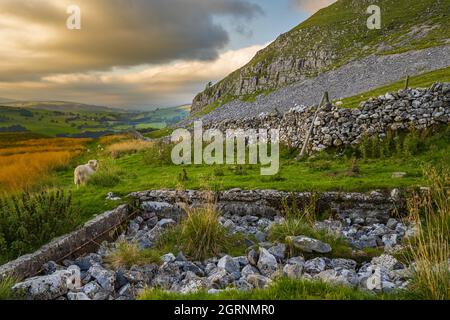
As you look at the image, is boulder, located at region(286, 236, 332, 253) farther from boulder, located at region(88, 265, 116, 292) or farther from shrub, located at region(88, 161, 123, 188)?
shrub, located at region(88, 161, 123, 188)

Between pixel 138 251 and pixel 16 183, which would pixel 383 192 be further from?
pixel 16 183

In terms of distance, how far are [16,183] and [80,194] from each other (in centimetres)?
346

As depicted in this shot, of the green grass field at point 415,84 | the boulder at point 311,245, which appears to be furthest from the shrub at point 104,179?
the green grass field at point 415,84

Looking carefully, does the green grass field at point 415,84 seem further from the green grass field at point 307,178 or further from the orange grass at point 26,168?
the orange grass at point 26,168

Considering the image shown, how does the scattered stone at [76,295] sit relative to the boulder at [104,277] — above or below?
below

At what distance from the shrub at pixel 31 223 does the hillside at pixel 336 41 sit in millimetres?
56249

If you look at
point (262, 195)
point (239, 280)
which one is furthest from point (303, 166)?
point (239, 280)

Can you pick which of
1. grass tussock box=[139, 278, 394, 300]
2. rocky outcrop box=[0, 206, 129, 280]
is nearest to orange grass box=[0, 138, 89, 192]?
rocky outcrop box=[0, 206, 129, 280]

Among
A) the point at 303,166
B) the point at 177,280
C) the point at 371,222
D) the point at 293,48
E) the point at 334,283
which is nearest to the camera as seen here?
the point at 334,283

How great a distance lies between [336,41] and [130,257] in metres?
86.1

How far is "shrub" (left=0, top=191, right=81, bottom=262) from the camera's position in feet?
25.6

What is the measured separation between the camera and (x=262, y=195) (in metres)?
11.7

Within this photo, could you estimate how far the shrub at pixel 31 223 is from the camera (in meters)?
7.82

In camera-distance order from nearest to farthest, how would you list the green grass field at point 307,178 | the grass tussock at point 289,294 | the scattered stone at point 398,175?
1. the grass tussock at point 289,294
2. the green grass field at point 307,178
3. the scattered stone at point 398,175
